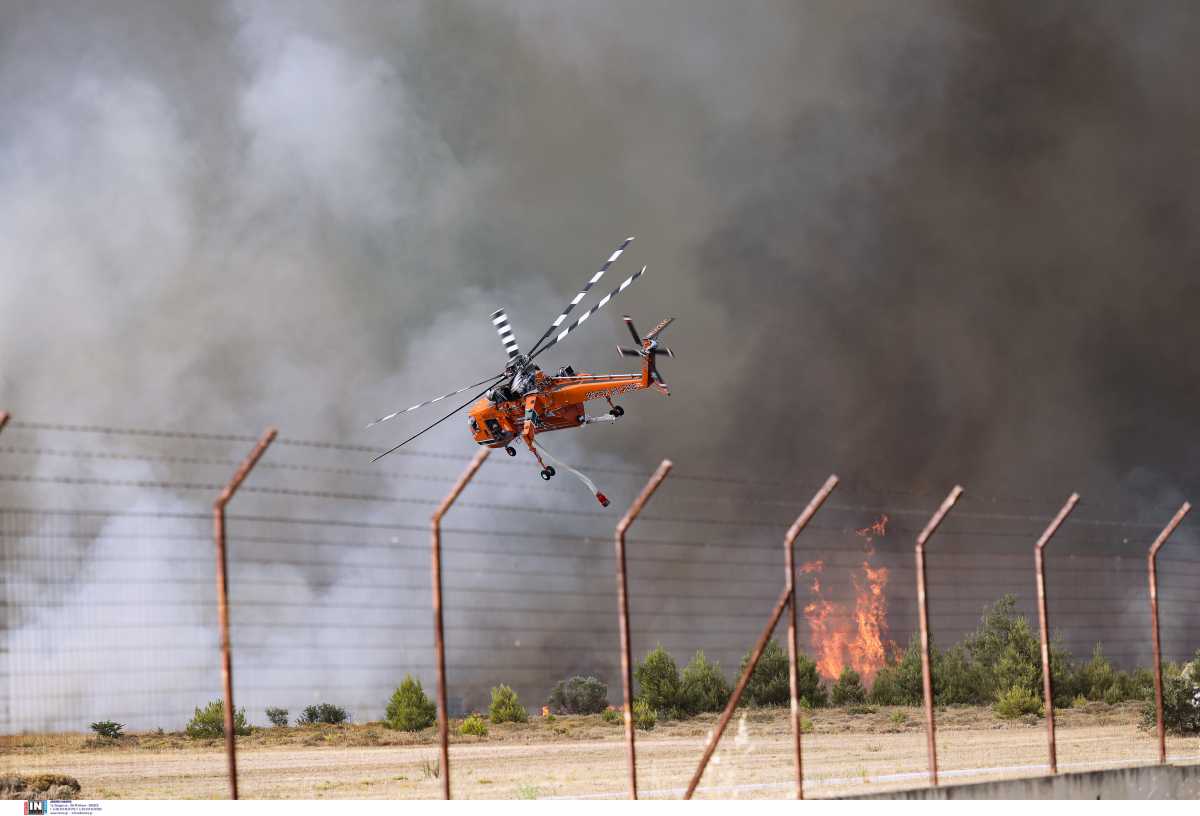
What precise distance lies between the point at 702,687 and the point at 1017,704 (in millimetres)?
7532

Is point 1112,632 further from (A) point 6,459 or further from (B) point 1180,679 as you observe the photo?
(A) point 6,459

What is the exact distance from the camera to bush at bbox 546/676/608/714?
143ft

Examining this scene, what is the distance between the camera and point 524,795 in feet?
53.9

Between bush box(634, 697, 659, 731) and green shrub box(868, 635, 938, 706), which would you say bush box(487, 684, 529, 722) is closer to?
bush box(634, 697, 659, 731)

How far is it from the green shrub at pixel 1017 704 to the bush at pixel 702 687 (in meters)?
6.50

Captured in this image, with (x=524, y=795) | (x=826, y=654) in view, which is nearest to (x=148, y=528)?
(x=524, y=795)

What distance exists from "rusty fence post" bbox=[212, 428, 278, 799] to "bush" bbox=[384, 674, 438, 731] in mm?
23858

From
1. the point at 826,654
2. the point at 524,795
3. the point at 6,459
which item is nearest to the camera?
the point at 524,795

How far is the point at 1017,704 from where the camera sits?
3603cm

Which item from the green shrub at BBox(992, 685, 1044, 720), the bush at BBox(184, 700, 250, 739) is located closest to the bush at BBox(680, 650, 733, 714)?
the green shrub at BBox(992, 685, 1044, 720)

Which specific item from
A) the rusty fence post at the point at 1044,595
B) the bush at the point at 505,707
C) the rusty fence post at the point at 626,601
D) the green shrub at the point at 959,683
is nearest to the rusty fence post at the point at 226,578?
the rusty fence post at the point at 626,601

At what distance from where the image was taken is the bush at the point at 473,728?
34188mm

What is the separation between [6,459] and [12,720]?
49.2 metres

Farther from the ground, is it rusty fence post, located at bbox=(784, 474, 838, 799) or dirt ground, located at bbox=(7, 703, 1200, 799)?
rusty fence post, located at bbox=(784, 474, 838, 799)
